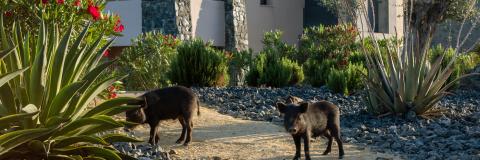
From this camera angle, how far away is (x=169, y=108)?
8328 mm

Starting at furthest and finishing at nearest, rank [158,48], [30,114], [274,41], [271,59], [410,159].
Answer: [274,41]
[271,59]
[158,48]
[410,159]
[30,114]

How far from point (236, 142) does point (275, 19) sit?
1625 cm

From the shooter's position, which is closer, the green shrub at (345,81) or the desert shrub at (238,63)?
the green shrub at (345,81)

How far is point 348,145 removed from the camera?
8656mm

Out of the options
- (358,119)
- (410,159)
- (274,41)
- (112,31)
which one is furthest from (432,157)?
(274,41)

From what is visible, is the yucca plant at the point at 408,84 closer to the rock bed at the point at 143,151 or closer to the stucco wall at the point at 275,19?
the rock bed at the point at 143,151

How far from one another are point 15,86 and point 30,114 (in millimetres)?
1050

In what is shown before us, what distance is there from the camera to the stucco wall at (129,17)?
2022 cm

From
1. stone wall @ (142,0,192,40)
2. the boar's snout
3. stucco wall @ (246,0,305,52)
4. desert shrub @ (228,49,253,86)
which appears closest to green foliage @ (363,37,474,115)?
the boar's snout

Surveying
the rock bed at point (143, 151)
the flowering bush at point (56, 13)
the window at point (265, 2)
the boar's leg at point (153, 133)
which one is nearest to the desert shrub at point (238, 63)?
the window at point (265, 2)

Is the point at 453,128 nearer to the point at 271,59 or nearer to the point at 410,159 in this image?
the point at 410,159

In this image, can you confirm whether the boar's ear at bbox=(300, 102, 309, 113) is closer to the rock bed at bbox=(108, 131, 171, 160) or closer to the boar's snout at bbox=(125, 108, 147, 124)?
the rock bed at bbox=(108, 131, 171, 160)

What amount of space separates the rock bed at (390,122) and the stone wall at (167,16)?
21.3ft

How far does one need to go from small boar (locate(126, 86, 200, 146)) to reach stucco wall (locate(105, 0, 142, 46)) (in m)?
11.9
